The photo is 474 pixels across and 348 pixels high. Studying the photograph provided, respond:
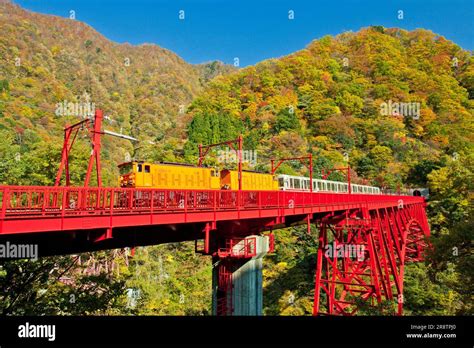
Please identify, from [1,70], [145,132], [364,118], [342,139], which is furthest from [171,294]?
[1,70]

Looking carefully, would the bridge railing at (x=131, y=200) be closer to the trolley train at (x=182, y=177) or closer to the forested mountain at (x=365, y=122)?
the trolley train at (x=182, y=177)

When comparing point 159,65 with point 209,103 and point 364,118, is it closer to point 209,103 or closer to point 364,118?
point 209,103

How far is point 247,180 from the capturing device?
22.4 m

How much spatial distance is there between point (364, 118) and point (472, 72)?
128 ft

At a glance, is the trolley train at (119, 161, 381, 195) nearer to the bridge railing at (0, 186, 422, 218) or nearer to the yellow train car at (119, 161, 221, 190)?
the yellow train car at (119, 161, 221, 190)

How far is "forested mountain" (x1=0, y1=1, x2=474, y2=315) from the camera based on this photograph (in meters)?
17.6

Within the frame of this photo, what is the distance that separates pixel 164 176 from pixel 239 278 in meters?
7.13

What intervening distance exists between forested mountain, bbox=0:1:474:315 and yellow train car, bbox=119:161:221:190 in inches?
202

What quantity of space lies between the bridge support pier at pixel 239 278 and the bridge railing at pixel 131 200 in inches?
85.7

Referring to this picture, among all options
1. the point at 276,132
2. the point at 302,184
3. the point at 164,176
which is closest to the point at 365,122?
the point at 276,132

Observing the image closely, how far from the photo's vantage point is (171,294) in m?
28.0

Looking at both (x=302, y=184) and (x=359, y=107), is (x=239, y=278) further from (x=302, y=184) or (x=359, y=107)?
(x=359, y=107)

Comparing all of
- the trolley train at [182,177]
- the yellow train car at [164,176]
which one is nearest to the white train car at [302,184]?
the trolley train at [182,177]

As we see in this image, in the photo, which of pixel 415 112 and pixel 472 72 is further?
pixel 472 72
